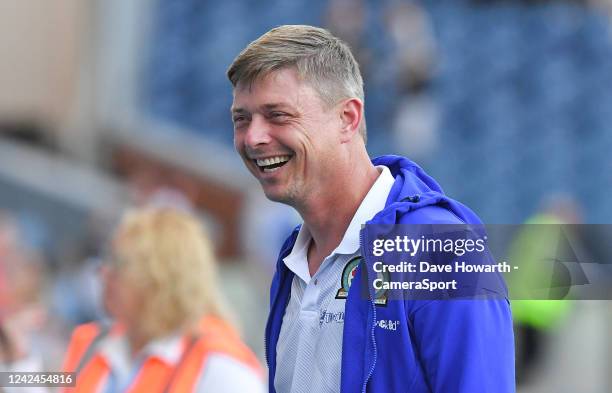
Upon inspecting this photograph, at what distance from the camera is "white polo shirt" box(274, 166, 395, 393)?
2430mm

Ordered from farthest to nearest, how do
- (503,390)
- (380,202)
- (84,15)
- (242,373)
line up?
(84,15), (242,373), (380,202), (503,390)

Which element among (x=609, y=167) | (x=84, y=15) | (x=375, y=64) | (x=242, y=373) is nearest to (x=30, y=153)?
(x=84, y=15)

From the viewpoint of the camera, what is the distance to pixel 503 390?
2.22 meters

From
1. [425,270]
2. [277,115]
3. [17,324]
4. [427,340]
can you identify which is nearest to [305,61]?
[277,115]

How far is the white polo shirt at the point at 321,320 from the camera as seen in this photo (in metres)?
2.43

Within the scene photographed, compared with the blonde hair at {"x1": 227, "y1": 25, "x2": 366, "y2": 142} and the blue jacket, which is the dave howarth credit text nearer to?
the blue jacket

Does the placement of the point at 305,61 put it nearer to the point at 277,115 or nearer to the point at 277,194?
the point at 277,115

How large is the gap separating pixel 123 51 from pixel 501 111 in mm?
4378

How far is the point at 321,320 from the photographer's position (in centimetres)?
248

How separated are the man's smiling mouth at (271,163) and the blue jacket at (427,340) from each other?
24 centimetres

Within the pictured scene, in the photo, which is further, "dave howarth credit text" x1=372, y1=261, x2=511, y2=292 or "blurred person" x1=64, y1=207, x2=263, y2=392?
"blurred person" x1=64, y1=207, x2=263, y2=392

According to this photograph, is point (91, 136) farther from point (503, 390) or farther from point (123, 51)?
point (503, 390)

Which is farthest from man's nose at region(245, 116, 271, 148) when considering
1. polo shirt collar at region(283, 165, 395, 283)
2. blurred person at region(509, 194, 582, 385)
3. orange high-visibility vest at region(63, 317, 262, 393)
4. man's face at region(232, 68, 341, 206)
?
blurred person at region(509, 194, 582, 385)

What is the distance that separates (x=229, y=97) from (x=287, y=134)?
33.2ft
